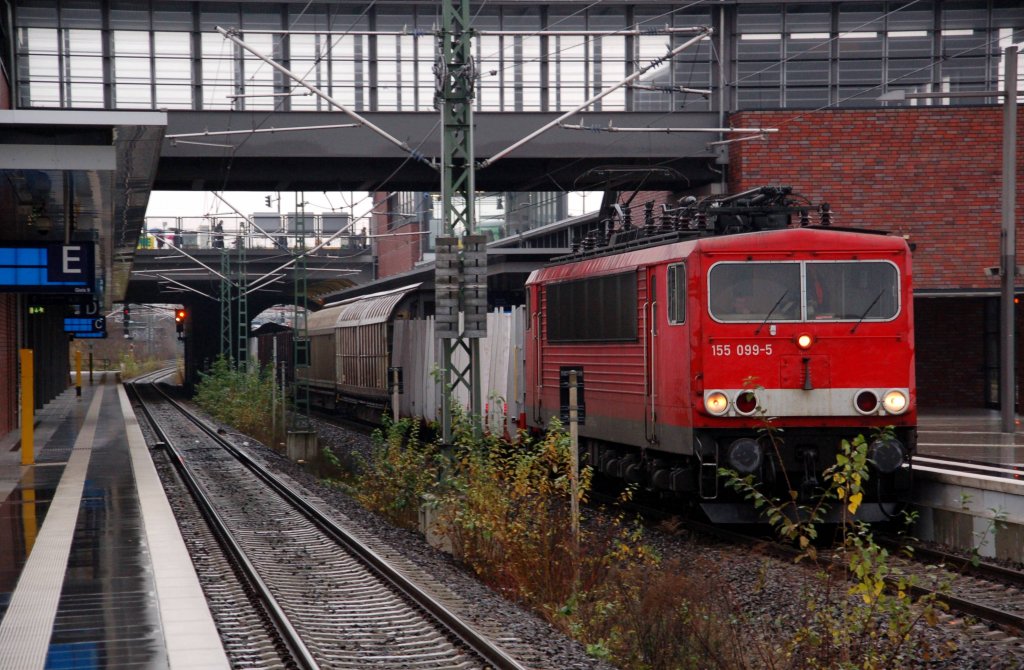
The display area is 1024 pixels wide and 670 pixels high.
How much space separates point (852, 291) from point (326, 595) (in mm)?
6342

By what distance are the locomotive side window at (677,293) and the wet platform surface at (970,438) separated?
4.80 metres

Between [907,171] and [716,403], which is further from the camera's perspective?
[907,171]

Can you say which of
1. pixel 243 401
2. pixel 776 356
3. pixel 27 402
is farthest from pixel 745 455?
pixel 243 401

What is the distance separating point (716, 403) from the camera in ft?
43.1

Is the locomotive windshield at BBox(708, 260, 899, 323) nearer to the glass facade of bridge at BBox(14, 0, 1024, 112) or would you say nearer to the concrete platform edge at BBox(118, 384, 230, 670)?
the concrete platform edge at BBox(118, 384, 230, 670)

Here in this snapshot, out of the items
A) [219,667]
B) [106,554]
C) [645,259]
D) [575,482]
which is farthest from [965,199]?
[219,667]

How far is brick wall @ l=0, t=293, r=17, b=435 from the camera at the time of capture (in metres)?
29.2

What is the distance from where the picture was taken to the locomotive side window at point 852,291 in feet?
44.3

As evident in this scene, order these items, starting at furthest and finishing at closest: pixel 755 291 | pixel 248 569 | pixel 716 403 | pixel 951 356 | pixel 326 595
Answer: pixel 951 356 → pixel 755 291 → pixel 716 403 → pixel 248 569 → pixel 326 595

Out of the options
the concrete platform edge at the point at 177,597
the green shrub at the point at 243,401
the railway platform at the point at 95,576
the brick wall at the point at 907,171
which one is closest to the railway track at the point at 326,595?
the concrete platform edge at the point at 177,597

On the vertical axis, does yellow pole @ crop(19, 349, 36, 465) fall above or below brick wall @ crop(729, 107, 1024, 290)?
below

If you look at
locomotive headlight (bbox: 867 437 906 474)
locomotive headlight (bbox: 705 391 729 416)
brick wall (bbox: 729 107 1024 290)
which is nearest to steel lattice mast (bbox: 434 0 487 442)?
locomotive headlight (bbox: 705 391 729 416)

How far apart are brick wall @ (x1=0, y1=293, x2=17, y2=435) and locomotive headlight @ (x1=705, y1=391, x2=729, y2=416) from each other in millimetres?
20408

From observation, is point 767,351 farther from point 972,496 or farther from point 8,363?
point 8,363
